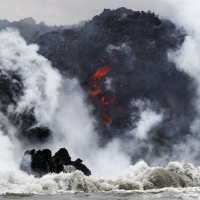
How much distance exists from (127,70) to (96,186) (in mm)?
A: 51891

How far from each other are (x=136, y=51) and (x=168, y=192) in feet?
191

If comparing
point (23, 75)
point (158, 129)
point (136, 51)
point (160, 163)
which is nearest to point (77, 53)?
point (136, 51)

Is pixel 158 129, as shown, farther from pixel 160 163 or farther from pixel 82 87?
pixel 82 87

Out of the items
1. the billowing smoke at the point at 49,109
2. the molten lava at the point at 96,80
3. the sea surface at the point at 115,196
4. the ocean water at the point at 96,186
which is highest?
the molten lava at the point at 96,80

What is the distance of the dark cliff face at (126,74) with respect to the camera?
65037mm

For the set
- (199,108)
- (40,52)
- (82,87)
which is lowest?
(199,108)

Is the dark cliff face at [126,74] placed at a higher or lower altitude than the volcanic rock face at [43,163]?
higher

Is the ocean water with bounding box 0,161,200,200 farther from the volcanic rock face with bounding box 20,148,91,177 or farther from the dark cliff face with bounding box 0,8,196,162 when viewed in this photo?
the dark cliff face with bounding box 0,8,196,162

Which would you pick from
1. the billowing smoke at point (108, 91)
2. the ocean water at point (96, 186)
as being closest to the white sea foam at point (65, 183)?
the ocean water at point (96, 186)

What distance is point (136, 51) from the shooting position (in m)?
79.2

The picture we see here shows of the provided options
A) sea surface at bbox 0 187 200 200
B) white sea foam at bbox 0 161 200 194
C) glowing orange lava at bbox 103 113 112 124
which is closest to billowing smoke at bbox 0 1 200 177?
glowing orange lava at bbox 103 113 112 124

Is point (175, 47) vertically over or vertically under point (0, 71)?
over

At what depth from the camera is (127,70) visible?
2960 inches

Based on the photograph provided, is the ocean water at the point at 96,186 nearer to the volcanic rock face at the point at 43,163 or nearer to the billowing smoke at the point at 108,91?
the volcanic rock face at the point at 43,163
